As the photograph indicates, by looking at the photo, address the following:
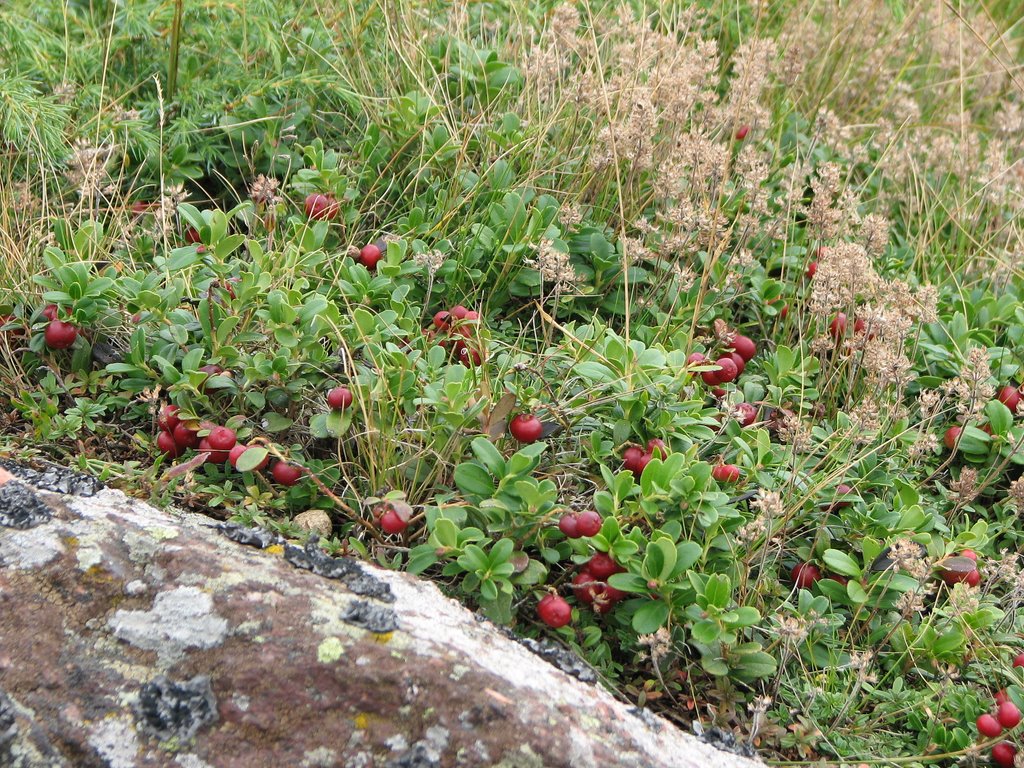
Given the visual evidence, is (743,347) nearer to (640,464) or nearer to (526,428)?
(640,464)

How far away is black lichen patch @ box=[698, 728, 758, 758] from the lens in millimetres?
2170

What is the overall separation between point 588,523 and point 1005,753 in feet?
3.69

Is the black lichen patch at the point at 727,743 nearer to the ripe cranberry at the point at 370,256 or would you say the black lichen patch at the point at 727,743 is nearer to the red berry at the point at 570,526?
the red berry at the point at 570,526

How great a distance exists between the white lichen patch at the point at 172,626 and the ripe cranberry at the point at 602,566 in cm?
90

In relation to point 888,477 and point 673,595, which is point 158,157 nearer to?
point 673,595

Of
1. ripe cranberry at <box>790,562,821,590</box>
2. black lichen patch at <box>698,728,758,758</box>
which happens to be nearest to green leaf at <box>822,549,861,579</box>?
ripe cranberry at <box>790,562,821,590</box>

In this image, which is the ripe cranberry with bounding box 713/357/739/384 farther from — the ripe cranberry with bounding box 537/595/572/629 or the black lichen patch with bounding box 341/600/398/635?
the black lichen patch with bounding box 341/600/398/635

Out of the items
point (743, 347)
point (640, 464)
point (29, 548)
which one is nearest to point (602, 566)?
point (640, 464)

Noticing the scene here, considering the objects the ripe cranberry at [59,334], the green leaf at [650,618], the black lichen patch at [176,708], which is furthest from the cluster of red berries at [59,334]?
the green leaf at [650,618]

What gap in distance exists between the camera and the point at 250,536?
90.4 inches

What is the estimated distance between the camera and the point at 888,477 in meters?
2.90

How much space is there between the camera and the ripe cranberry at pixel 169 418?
8.81 ft

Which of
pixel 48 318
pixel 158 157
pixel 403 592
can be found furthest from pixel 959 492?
pixel 158 157

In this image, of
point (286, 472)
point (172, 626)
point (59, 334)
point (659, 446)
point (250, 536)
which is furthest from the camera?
point (59, 334)
